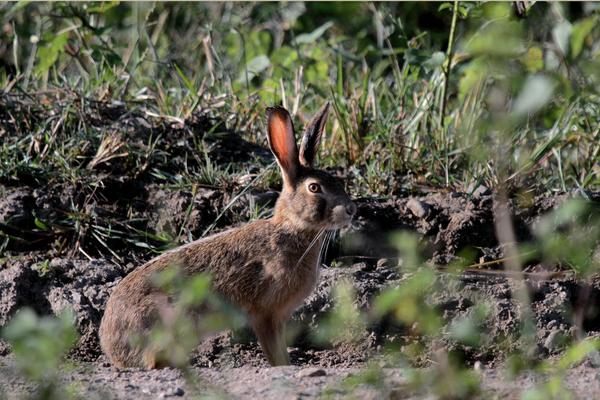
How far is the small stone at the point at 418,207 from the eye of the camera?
6.06m

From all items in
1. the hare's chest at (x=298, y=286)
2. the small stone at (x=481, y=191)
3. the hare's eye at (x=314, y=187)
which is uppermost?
the hare's eye at (x=314, y=187)

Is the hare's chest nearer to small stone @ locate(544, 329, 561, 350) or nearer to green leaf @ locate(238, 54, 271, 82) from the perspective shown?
small stone @ locate(544, 329, 561, 350)

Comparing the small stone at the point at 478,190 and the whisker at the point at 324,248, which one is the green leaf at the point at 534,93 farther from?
the small stone at the point at 478,190

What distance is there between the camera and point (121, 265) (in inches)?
236

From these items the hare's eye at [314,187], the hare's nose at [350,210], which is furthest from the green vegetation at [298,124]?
the hare's eye at [314,187]

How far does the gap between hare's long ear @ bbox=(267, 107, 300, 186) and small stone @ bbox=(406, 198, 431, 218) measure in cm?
83

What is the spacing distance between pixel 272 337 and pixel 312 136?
1.07 meters

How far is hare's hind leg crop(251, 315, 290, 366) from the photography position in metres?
5.19

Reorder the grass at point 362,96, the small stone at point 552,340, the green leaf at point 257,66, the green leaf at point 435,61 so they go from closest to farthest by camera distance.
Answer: the small stone at point 552,340 → the grass at point 362,96 → the green leaf at point 435,61 → the green leaf at point 257,66

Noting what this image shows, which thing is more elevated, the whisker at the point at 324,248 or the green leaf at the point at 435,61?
the green leaf at the point at 435,61

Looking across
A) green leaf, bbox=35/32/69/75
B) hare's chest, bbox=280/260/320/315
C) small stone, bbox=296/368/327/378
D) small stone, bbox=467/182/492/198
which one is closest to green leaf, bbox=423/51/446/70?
small stone, bbox=467/182/492/198

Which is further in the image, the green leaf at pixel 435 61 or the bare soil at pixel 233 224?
the green leaf at pixel 435 61

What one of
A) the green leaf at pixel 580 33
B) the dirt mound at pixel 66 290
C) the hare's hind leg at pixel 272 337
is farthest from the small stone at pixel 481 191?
the dirt mound at pixel 66 290

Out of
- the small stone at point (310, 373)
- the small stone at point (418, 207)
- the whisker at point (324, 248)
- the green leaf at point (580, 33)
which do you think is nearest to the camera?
the green leaf at point (580, 33)
